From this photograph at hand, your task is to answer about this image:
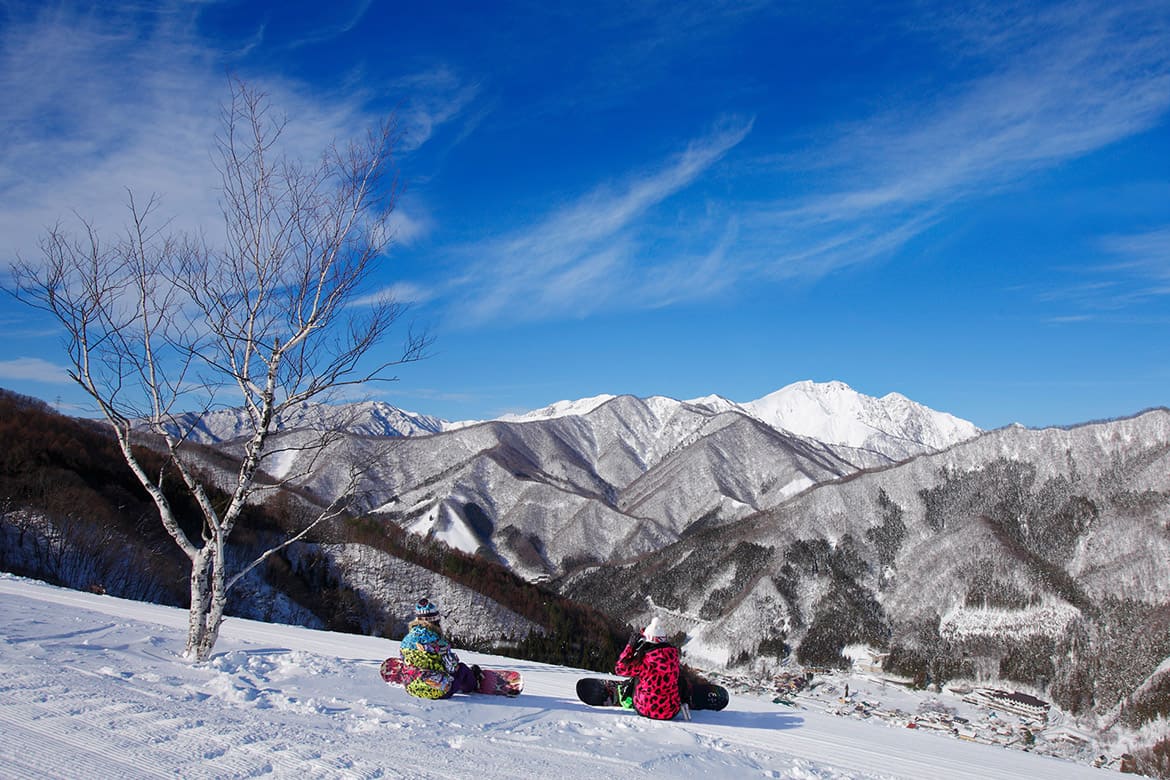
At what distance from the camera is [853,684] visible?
7100 cm

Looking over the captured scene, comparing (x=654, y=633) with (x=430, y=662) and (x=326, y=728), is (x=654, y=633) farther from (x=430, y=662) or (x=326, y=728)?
(x=326, y=728)

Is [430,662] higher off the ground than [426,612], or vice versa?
[426,612]

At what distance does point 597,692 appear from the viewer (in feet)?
29.0

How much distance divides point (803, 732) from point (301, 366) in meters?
8.51

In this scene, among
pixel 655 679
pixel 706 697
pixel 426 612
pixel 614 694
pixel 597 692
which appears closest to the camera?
pixel 426 612

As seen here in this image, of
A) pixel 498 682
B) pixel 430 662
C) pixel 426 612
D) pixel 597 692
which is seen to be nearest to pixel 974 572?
pixel 597 692

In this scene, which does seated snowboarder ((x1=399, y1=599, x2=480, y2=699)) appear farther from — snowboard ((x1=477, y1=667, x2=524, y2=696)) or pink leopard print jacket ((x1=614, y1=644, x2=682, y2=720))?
pink leopard print jacket ((x1=614, y1=644, x2=682, y2=720))

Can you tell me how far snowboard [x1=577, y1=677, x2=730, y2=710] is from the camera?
8.77m

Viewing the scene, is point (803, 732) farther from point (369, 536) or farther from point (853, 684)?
point (853, 684)

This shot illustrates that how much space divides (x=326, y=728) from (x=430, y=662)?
2.28 meters

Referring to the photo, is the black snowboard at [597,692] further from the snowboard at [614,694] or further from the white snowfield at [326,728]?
the white snowfield at [326,728]

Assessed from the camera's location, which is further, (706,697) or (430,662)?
(706,697)

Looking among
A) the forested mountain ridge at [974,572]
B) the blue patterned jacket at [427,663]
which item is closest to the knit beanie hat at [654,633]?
the blue patterned jacket at [427,663]

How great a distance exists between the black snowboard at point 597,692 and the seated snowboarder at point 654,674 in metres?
0.27
